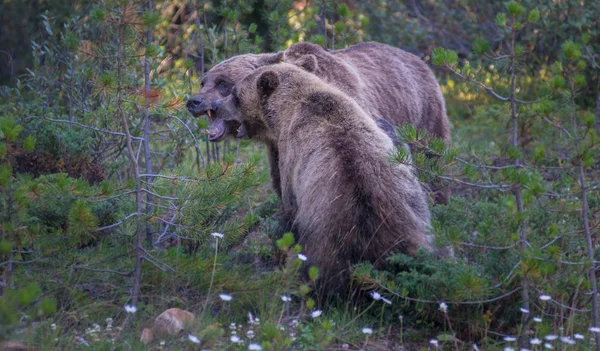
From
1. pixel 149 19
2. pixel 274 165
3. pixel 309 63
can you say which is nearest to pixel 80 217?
pixel 149 19

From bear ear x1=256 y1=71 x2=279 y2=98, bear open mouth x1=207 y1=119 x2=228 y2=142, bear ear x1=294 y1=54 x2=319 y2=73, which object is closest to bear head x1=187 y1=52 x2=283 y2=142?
bear open mouth x1=207 y1=119 x2=228 y2=142

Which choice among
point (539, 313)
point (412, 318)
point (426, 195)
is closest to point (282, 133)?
point (426, 195)

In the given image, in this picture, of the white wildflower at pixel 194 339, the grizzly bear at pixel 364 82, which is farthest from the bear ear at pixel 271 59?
the white wildflower at pixel 194 339

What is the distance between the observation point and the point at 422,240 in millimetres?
4969

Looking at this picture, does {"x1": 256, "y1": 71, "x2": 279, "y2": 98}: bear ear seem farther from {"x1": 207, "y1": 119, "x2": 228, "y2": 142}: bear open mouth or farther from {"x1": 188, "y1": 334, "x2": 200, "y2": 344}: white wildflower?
{"x1": 188, "y1": 334, "x2": 200, "y2": 344}: white wildflower

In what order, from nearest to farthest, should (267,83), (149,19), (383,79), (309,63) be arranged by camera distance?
(149,19) → (267,83) → (309,63) → (383,79)

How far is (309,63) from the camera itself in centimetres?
676

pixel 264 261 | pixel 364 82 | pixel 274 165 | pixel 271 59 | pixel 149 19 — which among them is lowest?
pixel 264 261

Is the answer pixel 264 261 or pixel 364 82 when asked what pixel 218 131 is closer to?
pixel 264 261

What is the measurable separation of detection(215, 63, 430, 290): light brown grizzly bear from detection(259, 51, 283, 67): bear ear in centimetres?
157

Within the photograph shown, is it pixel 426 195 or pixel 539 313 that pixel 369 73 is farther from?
pixel 539 313

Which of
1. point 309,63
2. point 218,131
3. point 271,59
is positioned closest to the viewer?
point 218,131

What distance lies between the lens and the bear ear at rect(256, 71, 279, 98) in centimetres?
586

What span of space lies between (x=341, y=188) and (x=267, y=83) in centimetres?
143
